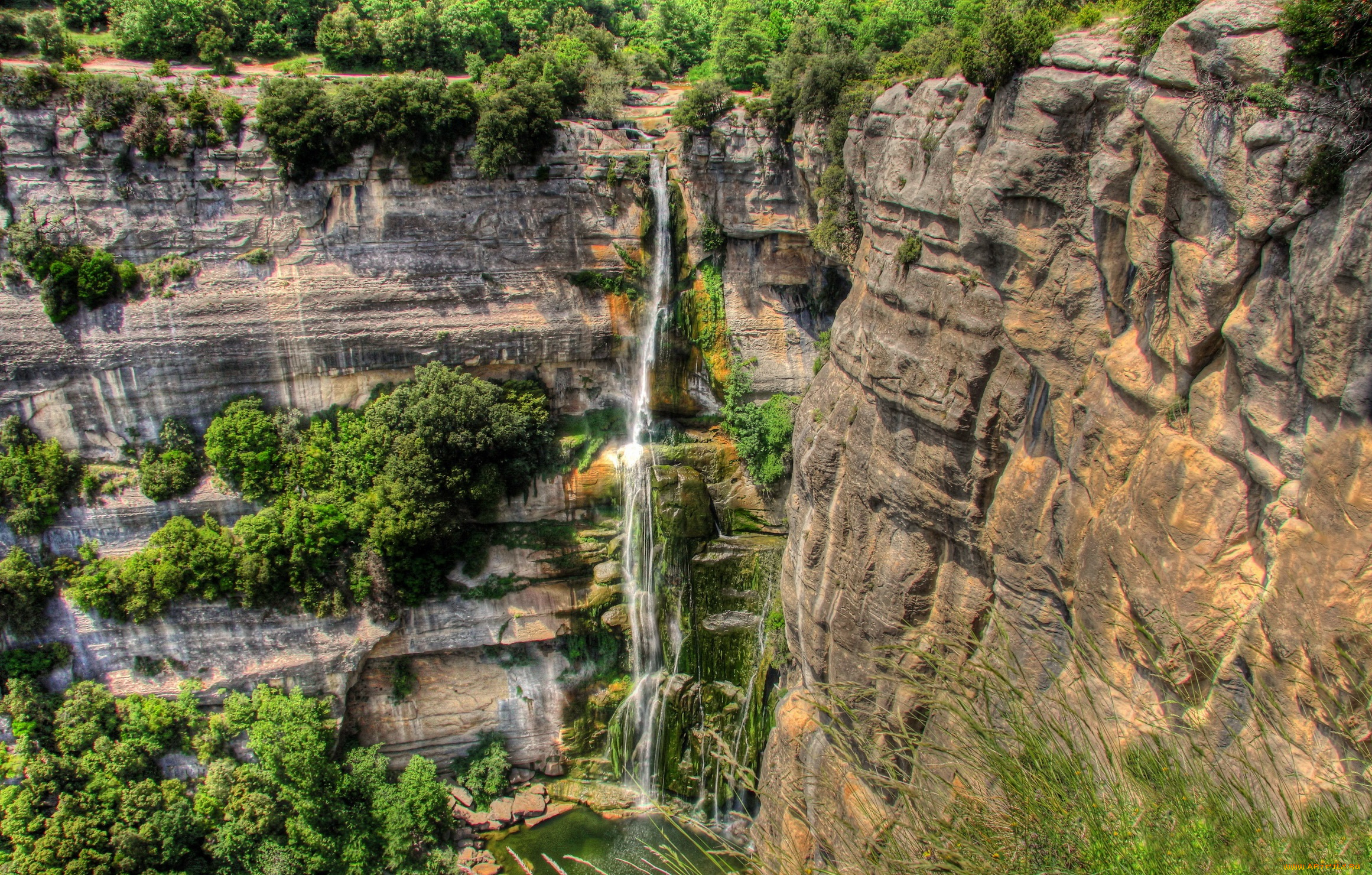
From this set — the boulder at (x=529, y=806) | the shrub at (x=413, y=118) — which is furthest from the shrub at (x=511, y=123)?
the boulder at (x=529, y=806)

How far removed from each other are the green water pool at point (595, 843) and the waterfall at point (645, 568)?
1.31 metres

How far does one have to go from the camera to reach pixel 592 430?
25812 millimetres

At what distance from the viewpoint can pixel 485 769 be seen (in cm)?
2552

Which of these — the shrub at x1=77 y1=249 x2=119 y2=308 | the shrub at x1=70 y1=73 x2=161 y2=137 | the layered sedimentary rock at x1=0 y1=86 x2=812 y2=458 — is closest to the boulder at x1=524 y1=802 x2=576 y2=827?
the layered sedimentary rock at x1=0 y1=86 x2=812 y2=458

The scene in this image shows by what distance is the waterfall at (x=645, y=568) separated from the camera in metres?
25.0

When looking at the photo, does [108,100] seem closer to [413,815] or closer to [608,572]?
[608,572]

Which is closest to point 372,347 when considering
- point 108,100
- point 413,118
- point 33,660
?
point 413,118

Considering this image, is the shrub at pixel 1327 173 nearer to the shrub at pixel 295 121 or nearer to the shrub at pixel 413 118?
the shrub at pixel 413 118

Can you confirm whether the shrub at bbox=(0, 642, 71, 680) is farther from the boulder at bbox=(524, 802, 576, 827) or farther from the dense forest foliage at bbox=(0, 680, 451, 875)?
the boulder at bbox=(524, 802, 576, 827)


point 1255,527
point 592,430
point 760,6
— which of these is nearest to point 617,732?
point 592,430

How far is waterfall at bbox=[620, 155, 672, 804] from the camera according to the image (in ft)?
82.0

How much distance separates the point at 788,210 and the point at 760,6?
1046 centimetres

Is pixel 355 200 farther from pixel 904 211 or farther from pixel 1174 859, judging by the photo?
pixel 1174 859

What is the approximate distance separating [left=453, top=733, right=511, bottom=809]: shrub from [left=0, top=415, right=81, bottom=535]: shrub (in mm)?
13561
